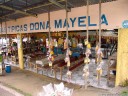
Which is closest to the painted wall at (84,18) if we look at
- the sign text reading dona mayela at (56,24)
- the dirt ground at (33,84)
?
the sign text reading dona mayela at (56,24)

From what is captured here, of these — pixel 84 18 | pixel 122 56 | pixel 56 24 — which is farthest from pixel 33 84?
pixel 122 56

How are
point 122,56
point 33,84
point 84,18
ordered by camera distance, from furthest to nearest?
point 33,84 → point 84,18 → point 122,56

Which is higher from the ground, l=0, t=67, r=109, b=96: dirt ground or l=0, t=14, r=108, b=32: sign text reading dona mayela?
l=0, t=14, r=108, b=32: sign text reading dona mayela

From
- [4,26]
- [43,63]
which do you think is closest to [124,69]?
[43,63]

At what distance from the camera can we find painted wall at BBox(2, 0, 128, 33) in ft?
16.4

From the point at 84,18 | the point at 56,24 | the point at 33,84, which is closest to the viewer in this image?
the point at 84,18

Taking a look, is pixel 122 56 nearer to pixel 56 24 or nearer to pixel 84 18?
pixel 84 18

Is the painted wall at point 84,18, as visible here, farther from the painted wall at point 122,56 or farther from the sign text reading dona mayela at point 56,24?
the painted wall at point 122,56

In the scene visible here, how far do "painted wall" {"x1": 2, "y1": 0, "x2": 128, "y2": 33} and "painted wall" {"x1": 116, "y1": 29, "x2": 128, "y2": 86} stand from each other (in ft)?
0.96

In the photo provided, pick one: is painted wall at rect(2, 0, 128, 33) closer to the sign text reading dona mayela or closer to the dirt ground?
the sign text reading dona mayela

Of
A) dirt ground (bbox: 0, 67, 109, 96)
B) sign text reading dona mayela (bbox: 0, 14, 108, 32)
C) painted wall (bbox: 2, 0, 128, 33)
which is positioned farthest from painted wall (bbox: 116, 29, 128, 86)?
dirt ground (bbox: 0, 67, 109, 96)

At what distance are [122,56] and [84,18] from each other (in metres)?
1.87

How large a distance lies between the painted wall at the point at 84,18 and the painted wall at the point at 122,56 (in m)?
0.29

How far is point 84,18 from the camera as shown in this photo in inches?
231
